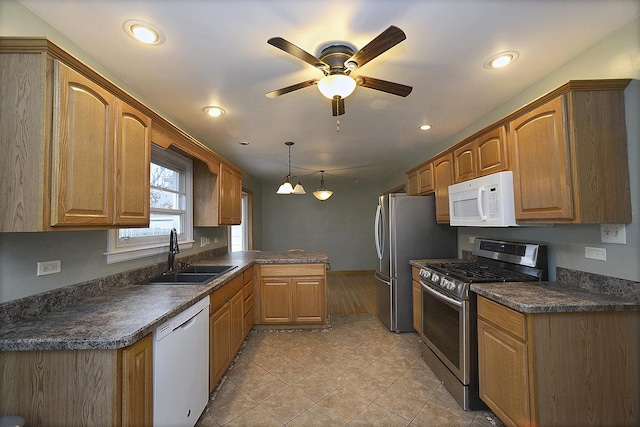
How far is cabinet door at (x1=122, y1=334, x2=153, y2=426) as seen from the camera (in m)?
1.19

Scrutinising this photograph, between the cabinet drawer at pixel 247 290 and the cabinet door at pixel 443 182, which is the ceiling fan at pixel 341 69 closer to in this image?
the cabinet door at pixel 443 182

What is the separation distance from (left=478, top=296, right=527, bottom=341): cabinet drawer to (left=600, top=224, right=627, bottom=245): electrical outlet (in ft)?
2.57

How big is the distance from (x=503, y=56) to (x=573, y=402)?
212 cm

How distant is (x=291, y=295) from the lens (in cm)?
351

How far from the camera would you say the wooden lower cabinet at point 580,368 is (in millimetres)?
1509

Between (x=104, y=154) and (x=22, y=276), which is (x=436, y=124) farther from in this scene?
(x=22, y=276)

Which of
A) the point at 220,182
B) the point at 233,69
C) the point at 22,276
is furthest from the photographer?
the point at 220,182

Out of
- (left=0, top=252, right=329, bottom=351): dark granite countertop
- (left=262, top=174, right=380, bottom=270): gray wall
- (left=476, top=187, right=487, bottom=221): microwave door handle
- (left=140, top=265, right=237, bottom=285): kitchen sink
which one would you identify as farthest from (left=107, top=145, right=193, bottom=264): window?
(left=262, top=174, right=380, bottom=270): gray wall

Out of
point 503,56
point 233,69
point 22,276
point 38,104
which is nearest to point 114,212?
point 22,276

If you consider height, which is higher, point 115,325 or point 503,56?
point 503,56

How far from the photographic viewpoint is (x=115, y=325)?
4.25ft

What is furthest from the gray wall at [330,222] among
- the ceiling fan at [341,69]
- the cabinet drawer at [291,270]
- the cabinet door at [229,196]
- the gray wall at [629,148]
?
the ceiling fan at [341,69]

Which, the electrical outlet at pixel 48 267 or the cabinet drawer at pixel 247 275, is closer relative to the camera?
the electrical outlet at pixel 48 267

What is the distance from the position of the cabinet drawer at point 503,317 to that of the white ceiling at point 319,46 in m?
1.65
